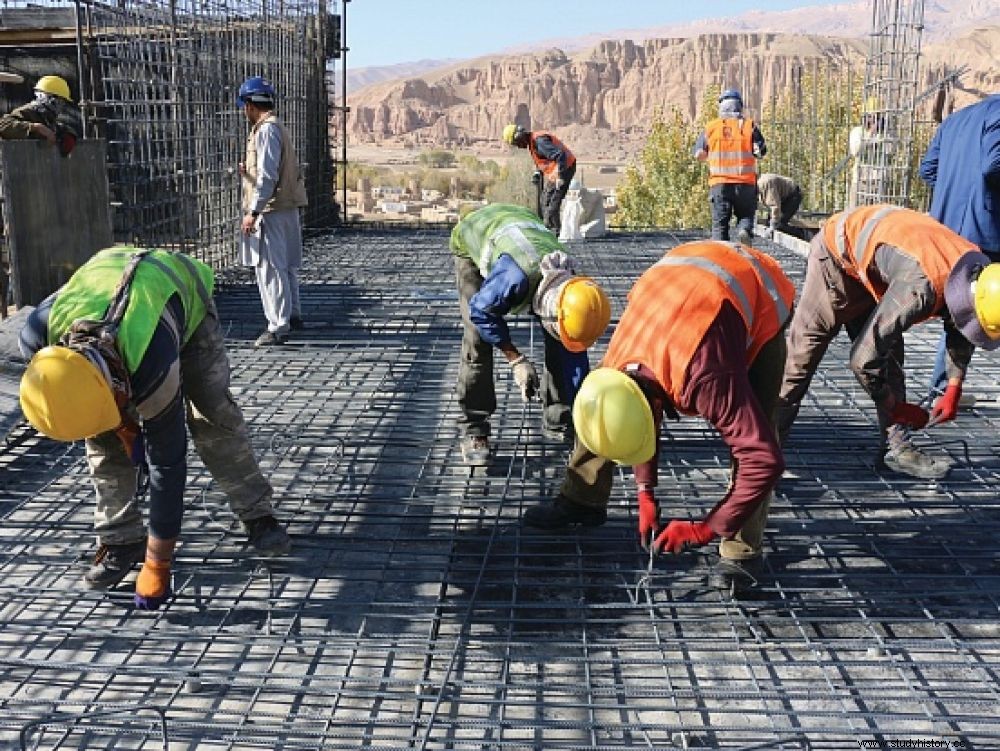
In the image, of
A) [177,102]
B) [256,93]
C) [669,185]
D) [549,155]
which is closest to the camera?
[256,93]

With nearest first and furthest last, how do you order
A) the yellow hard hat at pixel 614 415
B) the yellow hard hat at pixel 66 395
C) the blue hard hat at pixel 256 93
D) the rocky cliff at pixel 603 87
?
the yellow hard hat at pixel 66 395, the yellow hard hat at pixel 614 415, the blue hard hat at pixel 256 93, the rocky cliff at pixel 603 87

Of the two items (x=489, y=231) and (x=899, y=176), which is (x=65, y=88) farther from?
(x=899, y=176)

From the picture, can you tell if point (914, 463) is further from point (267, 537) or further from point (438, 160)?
point (438, 160)

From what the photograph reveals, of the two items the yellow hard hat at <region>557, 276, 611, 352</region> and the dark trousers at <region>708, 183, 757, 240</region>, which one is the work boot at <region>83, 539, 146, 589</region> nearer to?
the yellow hard hat at <region>557, 276, 611, 352</region>

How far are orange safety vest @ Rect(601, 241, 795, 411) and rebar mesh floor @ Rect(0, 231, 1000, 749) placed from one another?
0.76m

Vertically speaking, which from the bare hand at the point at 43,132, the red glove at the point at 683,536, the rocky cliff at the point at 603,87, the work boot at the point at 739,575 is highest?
the rocky cliff at the point at 603,87

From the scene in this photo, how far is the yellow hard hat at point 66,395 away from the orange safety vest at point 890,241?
2.48 metres

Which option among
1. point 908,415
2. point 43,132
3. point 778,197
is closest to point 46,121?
point 43,132

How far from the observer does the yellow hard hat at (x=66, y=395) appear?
2301mm

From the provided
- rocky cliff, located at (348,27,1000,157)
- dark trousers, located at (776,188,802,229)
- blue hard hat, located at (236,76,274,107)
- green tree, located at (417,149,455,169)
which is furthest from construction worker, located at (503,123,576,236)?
rocky cliff, located at (348,27,1000,157)

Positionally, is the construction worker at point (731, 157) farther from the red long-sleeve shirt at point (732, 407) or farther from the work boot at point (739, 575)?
the red long-sleeve shirt at point (732, 407)

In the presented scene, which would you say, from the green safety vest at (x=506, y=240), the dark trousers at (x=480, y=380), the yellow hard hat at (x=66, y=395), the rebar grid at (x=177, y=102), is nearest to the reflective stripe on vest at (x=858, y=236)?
the green safety vest at (x=506, y=240)

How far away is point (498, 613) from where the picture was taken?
Answer: 2.90m

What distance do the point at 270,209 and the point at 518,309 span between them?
2.74m
